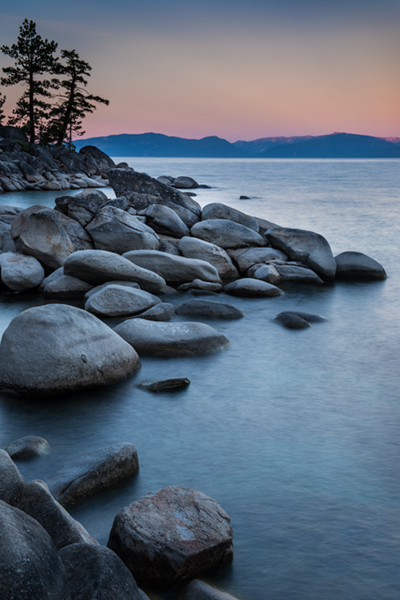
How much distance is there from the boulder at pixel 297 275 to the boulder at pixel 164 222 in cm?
292

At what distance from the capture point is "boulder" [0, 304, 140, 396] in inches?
255

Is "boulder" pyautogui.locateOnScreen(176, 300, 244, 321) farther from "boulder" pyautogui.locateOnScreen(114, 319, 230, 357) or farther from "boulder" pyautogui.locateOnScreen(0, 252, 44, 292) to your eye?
"boulder" pyautogui.locateOnScreen(0, 252, 44, 292)

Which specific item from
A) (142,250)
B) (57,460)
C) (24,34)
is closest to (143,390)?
(57,460)

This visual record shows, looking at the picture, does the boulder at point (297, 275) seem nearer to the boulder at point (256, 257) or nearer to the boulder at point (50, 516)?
the boulder at point (256, 257)

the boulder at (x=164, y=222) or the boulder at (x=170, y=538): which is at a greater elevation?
the boulder at (x=164, y=222)

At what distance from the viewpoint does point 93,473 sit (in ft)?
15.1

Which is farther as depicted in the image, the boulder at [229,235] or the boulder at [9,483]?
the boulder at [229,235]

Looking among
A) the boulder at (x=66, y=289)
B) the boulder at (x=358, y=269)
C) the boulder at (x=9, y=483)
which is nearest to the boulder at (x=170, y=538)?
the boulder at (x=9, y=483)

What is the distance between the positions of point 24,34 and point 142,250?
156ft

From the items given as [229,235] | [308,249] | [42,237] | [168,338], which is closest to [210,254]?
[229,235]

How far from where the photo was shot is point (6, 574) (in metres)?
2.39

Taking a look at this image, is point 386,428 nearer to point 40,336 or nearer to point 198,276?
point 40,336

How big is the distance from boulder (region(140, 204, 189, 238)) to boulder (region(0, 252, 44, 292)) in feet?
12.6

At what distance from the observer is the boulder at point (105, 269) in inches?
423
